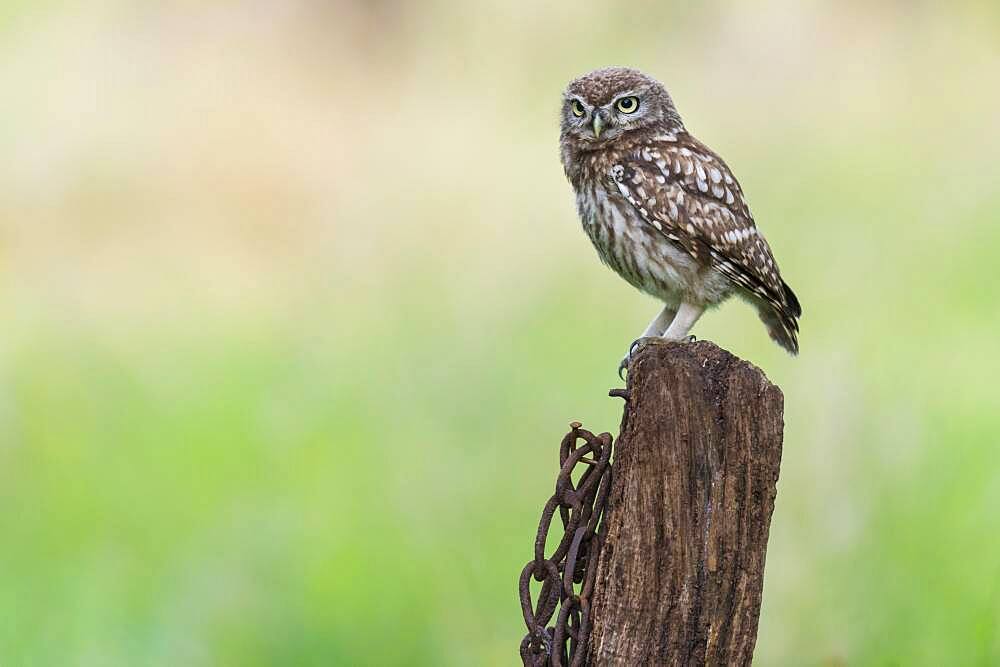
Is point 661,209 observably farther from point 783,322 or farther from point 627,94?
point 783,322

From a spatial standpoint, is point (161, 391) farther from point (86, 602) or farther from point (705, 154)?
point (705, 154)

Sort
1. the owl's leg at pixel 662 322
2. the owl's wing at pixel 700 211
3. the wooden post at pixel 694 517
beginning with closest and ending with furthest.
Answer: the wooden post at pixel 694 517
the owl's wing at pixel 700 211
the owl's leg at pixel 662 322

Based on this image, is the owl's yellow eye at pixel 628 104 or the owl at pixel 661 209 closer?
the owl at pixel 661 209

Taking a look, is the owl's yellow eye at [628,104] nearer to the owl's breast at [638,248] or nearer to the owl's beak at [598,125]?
the owl's beak at [598,125]

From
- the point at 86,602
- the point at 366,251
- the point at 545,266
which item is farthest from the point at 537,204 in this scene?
the point at 86,602

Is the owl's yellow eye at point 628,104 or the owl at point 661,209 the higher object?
the owl's yellow eye at point 628,104

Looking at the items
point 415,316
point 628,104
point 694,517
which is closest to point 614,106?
point 628,104

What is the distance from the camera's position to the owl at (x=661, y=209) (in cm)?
329

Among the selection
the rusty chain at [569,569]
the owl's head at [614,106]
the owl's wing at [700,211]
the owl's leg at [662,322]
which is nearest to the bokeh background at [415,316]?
the owl's leg at [662,322]

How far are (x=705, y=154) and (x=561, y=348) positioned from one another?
1.75 m

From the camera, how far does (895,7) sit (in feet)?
20.9

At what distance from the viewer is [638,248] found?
131 inches

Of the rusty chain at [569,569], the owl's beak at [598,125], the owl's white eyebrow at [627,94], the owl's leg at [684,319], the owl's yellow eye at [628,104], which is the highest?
the owl's white eyebrow at [627,94]

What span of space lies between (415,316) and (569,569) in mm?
3450
